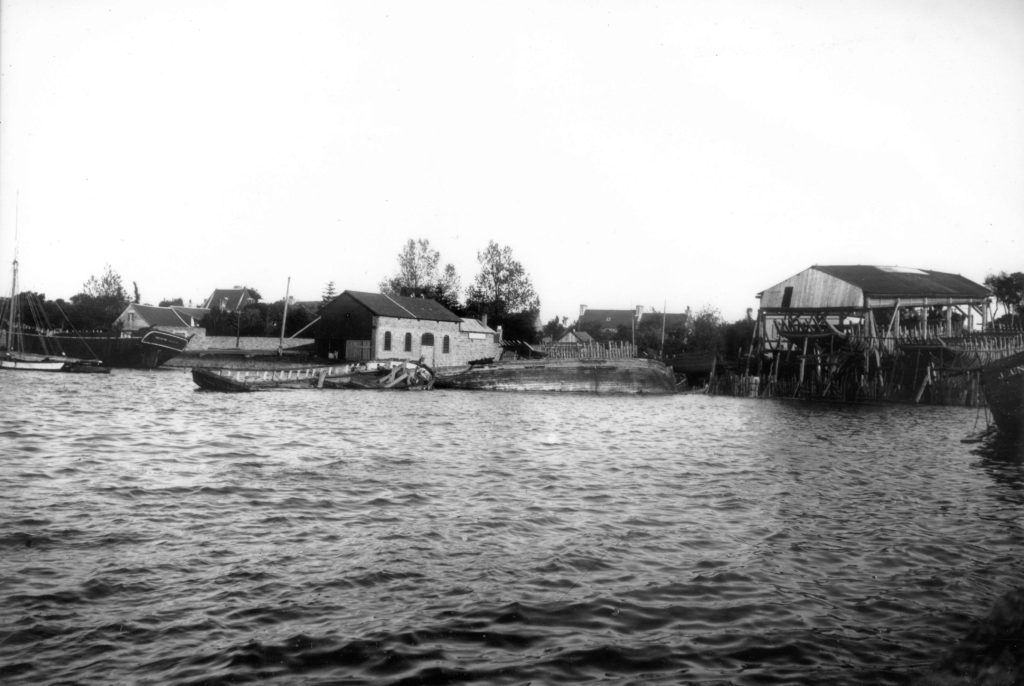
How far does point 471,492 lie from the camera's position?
13.1 meters

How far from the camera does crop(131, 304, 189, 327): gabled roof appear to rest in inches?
2896

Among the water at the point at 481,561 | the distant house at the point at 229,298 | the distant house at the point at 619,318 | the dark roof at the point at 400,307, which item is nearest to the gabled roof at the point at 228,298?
the distant house at the point at 229,298

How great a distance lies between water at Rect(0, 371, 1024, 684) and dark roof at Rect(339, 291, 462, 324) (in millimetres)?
37213

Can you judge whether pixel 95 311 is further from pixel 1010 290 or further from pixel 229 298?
pixel 1010 290

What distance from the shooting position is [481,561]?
8.94m

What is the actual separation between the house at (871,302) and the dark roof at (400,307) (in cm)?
2673

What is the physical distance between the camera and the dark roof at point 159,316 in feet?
241

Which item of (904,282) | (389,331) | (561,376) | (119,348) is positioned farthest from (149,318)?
(904,282)

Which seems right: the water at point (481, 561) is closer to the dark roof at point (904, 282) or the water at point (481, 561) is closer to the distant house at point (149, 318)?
the dark roof at point (904, 282)

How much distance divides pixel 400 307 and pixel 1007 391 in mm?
44619

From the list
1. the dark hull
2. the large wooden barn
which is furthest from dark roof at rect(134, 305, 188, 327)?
the large wooden barn

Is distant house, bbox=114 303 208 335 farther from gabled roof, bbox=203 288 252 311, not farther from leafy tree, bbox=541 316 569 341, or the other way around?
leafy tree, bbox=541 316 569 341

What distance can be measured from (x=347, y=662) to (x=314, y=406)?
26149mm

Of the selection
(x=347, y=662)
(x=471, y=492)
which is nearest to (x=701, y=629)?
(x=347, y=662)
